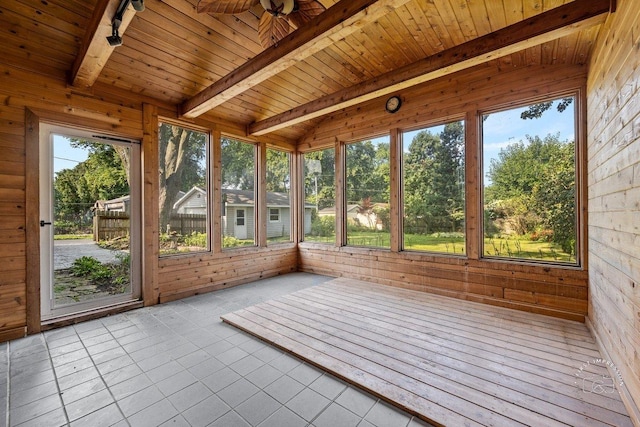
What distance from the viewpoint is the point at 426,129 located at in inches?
162

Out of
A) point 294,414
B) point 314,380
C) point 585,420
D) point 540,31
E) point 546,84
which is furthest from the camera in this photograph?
point 546,84

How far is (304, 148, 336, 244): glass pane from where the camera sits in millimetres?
5273

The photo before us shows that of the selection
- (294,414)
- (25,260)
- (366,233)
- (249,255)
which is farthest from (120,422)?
(366,233)

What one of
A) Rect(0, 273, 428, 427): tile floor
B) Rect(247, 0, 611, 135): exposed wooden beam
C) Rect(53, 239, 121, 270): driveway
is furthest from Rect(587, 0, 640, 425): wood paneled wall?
Rect(53, 239, 121, 270): driveway

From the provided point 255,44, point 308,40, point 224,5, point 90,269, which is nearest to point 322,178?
point 255,44

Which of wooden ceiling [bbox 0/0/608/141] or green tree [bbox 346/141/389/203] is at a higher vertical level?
wooden ceiling [bbox 0/0/608/141]

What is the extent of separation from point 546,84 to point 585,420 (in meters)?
3.27

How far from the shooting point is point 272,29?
8.05 feet

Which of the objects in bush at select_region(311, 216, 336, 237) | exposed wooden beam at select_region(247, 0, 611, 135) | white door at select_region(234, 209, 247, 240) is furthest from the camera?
bush at select_region(311, 216, 336, 237)

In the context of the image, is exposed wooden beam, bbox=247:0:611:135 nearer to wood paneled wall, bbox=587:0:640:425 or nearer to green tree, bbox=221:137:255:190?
wood paneled wall, bbox=587:0:640:425

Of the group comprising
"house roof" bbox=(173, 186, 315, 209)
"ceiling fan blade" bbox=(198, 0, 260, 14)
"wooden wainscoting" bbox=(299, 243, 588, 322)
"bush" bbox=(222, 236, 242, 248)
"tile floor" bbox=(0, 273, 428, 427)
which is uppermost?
"ceiling fan blade" bbox=(198, 0, 260, 14)

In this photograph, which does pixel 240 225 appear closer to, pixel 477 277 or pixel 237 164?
pixel 237 164

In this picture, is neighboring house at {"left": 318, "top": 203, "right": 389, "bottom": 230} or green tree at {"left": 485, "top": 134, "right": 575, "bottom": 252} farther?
neighboring house at {"left": 318, "top": 203, "right": 389, "bottom": 230}

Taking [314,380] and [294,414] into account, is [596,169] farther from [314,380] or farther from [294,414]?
[294,414]
